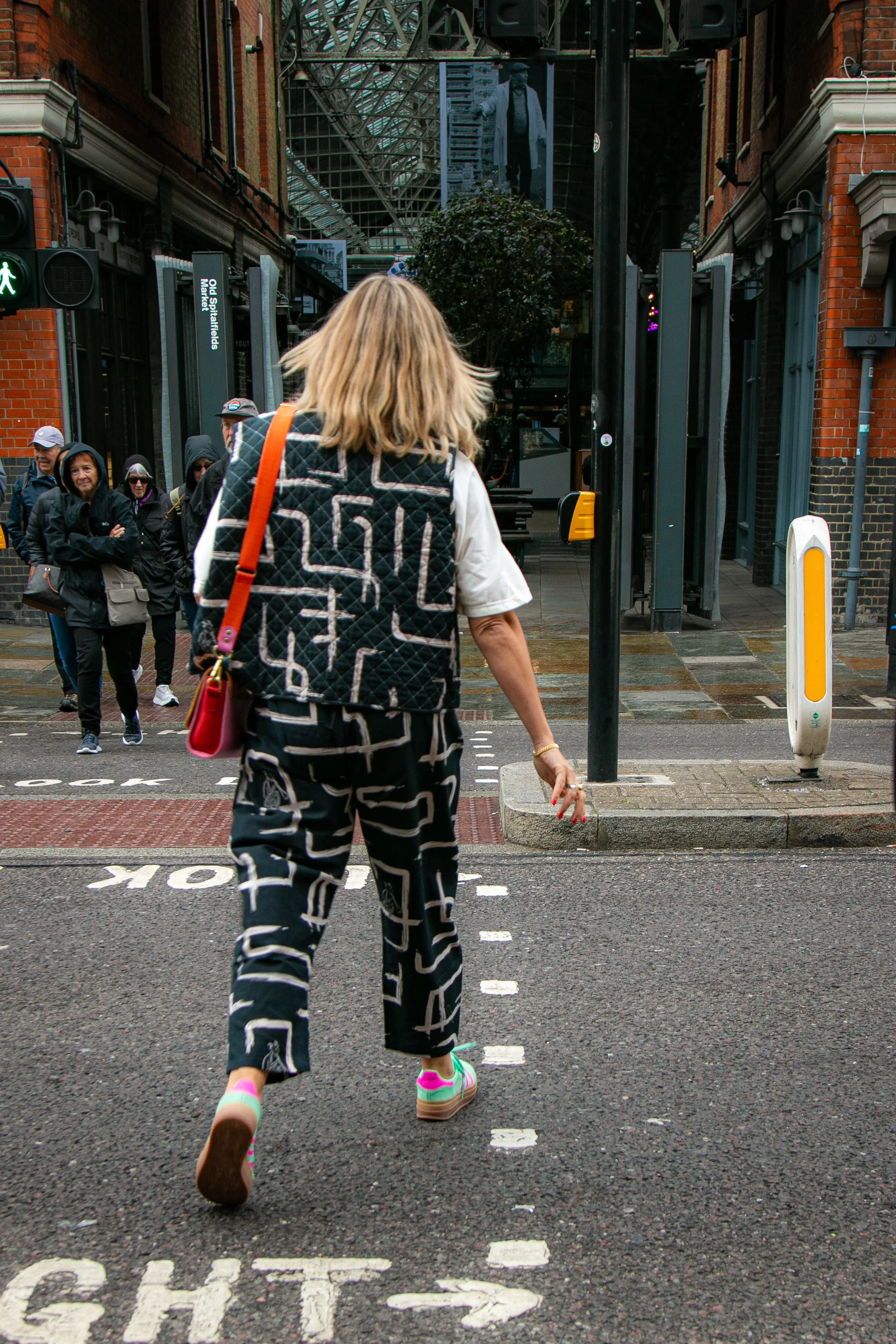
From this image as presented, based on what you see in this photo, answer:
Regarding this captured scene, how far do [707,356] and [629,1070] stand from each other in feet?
33.1

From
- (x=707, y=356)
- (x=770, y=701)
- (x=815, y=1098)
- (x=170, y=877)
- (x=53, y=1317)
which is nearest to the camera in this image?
(x=53, y=1317)

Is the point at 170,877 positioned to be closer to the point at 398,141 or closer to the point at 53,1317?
the point at 53,1317

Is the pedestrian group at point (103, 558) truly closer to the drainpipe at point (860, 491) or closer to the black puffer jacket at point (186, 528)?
the black puffer jacket at point (186, 528)

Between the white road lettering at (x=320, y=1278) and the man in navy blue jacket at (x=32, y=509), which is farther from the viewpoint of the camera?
the man in navy blue jacket at (x=32, y=509)

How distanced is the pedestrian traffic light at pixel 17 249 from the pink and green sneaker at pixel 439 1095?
27.1ft

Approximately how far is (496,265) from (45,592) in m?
11.3

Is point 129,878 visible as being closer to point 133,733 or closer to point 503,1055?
point 503,1055

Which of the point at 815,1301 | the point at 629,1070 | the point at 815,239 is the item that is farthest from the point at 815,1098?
the point at 815,239

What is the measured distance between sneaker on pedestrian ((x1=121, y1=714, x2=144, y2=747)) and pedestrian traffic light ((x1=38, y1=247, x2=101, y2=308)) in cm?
357

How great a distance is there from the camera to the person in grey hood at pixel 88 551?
767 cm

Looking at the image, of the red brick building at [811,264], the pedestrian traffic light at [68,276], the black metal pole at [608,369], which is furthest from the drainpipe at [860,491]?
the pedestrian traffic light at [68,276]

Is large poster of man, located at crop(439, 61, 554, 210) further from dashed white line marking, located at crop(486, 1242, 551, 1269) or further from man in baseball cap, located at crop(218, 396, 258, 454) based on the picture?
dashed white line marking, located at crop(486, 1242, 551, 1269)

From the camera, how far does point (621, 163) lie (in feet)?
18.2

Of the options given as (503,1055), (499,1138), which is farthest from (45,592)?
(499,1138)
